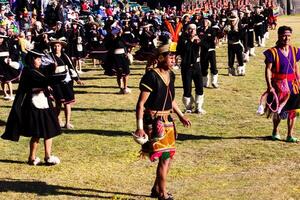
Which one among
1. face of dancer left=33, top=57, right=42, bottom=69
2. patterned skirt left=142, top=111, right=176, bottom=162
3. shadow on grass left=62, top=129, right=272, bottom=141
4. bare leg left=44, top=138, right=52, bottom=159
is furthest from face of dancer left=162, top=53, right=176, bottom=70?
shadow on grass left=62, top=129, right=272, bottom=141

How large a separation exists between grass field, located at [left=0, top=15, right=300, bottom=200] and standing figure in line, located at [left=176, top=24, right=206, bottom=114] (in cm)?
50

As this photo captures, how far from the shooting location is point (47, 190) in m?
7.90

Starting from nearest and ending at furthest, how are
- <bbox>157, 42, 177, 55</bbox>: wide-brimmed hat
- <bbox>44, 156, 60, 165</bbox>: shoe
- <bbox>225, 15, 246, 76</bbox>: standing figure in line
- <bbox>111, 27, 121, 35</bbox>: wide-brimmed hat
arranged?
<bbox>157, 42, 177, 55</bbox>: wide-brimmed hat < <bbox>44, 156, 60, 165</bbox>: shoe < <bbox>111, 27, 121, 35</bbox>: wide-brimmed hat < <bbox>225, 15, 246, 76</bbox>: standing figure in line

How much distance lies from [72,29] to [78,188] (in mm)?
12835

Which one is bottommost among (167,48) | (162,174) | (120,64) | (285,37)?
(162,174)

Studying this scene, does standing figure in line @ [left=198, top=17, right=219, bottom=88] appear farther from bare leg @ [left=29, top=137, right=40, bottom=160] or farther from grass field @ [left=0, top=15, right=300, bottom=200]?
bare leg @ [left=29, top=137, right=40, bottom=160]

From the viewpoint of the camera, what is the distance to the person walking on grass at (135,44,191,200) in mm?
6883

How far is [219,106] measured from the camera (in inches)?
539

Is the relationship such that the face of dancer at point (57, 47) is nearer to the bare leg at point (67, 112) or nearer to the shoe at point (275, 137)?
the bare leg at point (67, 112)

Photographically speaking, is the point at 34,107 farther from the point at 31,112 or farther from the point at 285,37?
the point at 285,37

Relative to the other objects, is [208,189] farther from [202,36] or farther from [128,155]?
[202,36]

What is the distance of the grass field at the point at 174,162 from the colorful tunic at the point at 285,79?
0.68m

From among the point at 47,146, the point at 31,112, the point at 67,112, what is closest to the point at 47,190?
the point at 47,146

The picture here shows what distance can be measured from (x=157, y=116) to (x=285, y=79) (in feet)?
12.0
